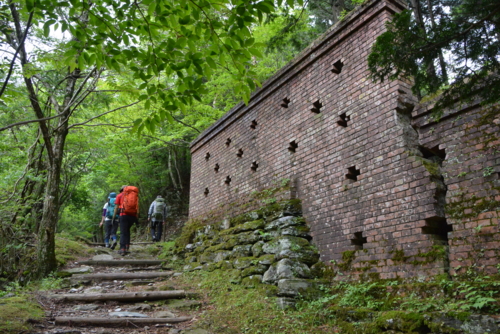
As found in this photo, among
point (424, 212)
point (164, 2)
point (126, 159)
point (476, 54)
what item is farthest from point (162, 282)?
point (126, 159)

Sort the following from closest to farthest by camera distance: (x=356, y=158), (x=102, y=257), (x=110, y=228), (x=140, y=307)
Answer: (x=356, y=158) < (x=140, y=307) < (x=102, y=257) < (x=110, y=228)

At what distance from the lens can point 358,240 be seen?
4.91 meters

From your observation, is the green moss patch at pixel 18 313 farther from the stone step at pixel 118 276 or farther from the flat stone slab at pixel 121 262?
the flat stone slab at pixel 121 262

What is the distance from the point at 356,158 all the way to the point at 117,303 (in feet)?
14.4

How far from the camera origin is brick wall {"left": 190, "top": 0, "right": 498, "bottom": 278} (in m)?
4.15

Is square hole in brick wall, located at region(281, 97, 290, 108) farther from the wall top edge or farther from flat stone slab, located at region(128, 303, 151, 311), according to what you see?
flat stone slab, located at region(128, 303, 151, 311)

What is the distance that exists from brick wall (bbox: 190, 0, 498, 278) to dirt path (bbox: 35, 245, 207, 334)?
246 centimetres

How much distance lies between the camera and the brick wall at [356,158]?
4.15 m

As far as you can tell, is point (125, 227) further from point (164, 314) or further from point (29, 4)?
point (29, 4)

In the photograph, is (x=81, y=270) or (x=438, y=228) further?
(x=81, y=270)

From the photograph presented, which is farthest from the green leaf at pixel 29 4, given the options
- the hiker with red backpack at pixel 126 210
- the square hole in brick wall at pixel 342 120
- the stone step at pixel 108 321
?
the hiker with red backpack at pixel 126 210

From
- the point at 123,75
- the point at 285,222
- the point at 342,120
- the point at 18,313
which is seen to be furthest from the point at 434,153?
the point at 123,75

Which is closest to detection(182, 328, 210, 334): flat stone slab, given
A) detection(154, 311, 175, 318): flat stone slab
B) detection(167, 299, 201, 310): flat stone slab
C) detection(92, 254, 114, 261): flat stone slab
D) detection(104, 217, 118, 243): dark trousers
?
detection(154, 311, 175, 318): flat stone slab

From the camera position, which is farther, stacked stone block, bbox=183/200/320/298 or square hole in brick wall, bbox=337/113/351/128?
square hole in brick wall, bbox=337/113/351/128
